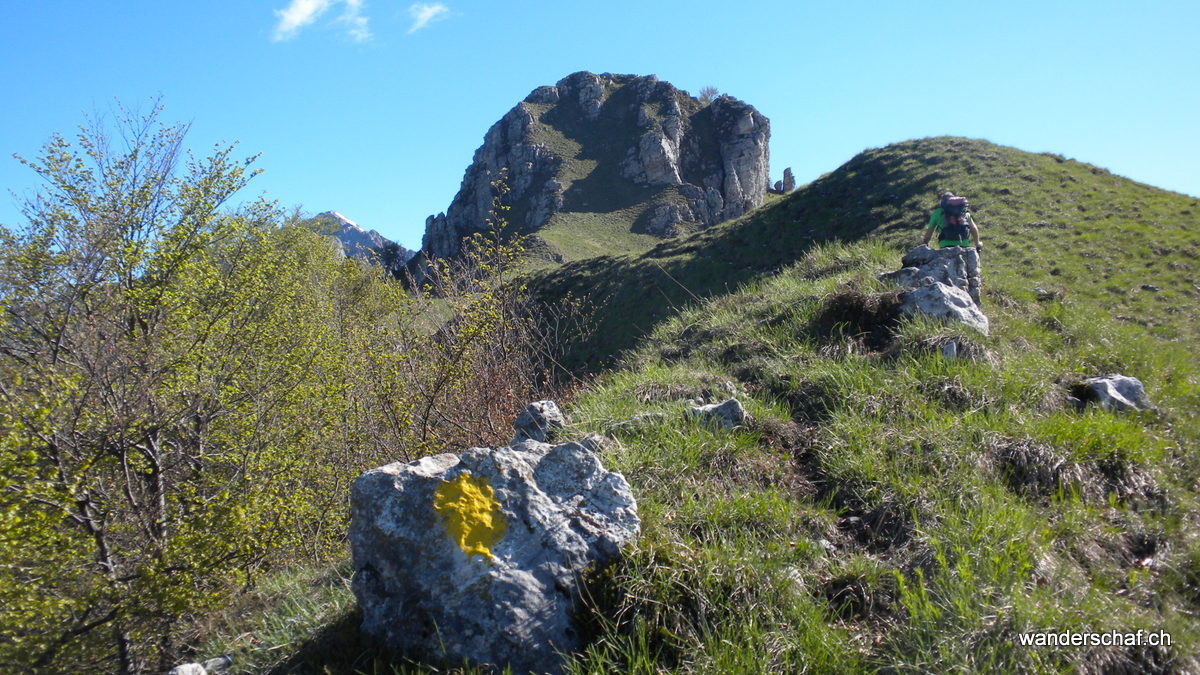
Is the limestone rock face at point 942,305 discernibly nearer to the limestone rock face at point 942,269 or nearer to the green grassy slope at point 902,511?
the green grassy slope at point 902,511

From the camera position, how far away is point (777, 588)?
2736 millimetres

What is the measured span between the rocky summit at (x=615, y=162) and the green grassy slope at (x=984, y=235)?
135 ft

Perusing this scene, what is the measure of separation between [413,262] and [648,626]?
6236 centimetres

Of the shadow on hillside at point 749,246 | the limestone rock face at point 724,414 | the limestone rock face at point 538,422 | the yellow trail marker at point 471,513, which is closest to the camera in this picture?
the yellow trail marker at point 471,513

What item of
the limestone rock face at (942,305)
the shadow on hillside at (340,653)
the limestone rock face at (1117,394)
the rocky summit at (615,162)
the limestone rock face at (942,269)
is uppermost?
the rocky summit at (615,162)

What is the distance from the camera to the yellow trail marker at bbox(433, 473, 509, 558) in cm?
276

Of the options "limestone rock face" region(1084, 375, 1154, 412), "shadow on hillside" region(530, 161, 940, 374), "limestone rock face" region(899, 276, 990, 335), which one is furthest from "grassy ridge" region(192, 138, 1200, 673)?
"shadow on hillside" region(530, 161, 940, 374)

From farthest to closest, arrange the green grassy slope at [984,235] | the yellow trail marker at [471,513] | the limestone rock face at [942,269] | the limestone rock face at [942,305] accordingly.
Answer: the green grassy slope at [984,235]
the limestone rock face at [942,269]
the limestone rock face at [942,305]
the yellow trail marker at [471,513]

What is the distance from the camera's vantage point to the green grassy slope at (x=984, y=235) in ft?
36.9

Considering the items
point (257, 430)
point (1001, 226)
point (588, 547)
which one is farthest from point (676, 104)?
point (588, 547)

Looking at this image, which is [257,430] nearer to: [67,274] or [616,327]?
[67,274]

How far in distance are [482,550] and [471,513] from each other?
20 centimetres

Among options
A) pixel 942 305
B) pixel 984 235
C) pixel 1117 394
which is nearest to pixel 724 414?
pixel 942 305

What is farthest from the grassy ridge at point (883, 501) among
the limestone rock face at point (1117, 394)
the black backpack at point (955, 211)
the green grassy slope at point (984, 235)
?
the green grassy slope at point (984, 235)
